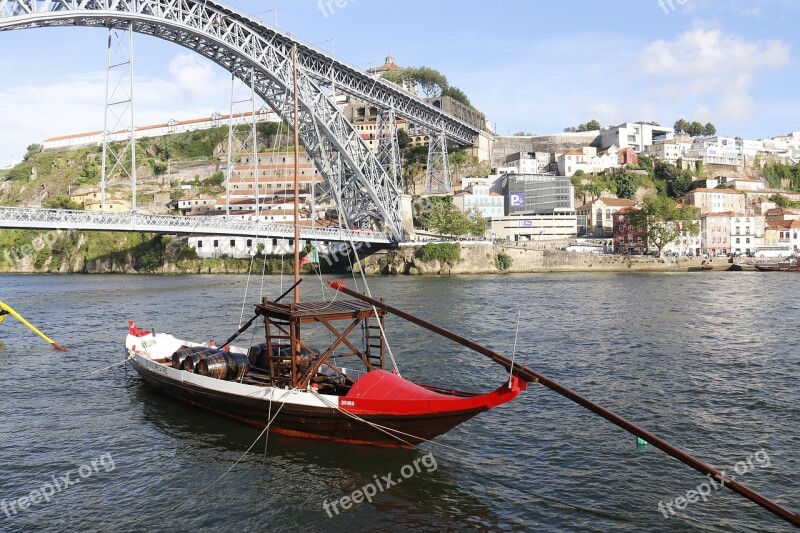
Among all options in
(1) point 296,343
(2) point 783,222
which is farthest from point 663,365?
(2) point 783,222

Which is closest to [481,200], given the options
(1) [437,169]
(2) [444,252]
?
(1) [437,169]

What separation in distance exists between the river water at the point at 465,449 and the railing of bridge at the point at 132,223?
1367 cm

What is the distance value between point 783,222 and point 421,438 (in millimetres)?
90471

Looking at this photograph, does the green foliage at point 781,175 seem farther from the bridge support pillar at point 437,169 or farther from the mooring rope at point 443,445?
the mooring rope at point 443,445

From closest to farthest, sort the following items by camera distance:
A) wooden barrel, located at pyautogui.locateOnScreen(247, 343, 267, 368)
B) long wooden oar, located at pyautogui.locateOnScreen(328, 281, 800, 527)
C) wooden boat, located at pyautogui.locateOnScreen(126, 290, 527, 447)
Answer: long wooden oar, located at pyautogui.locateOnScreen(328, 281, 800, 527)
wooden boat, located at pyautogui.locateOnScreen(126, 290, 527, 447)
wooden barrel, located at pyautogui.locateOnScreen(247, 343, 267, 368)

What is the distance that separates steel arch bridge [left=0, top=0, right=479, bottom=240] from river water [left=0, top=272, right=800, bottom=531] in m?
24.7

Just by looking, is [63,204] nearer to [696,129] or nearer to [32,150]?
[32,150]

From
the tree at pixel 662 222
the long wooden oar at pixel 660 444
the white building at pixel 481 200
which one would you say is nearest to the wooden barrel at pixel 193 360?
the long wooden oar at pixel 660 444

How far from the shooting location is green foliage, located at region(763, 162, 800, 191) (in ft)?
369

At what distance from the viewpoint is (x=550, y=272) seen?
2721 inches

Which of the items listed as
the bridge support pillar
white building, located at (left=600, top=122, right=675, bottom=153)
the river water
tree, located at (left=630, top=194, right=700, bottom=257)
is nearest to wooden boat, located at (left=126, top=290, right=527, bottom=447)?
the river water

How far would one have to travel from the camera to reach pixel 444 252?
69.4 metres

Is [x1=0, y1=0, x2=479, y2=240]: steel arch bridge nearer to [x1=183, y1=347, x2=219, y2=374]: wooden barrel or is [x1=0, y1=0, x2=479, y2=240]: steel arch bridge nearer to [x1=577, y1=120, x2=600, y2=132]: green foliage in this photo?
[x1=183, y1=347, x2=219, y2=374]: wooden barrel

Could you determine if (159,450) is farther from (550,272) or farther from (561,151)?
(561,151)
